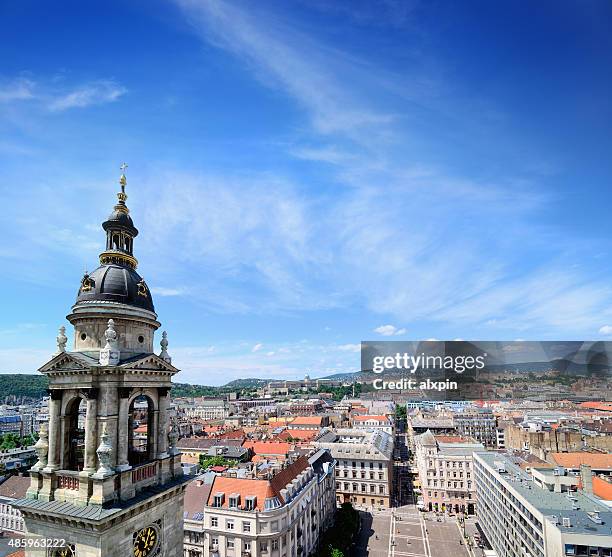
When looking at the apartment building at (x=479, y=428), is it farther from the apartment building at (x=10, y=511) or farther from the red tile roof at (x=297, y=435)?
the apartment building at (x=10, y=511)

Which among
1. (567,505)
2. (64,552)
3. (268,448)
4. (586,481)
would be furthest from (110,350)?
(268,448)

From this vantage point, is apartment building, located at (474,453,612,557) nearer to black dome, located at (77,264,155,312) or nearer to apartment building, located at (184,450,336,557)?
apartment building, located at (184,450,336,557)

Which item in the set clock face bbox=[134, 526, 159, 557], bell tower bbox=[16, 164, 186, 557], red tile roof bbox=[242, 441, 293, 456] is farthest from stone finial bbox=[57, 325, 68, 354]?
red tile roof bbox=[242, 441, 293, 456]

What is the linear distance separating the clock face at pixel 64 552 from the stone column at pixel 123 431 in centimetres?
415

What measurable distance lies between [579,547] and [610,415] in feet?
479

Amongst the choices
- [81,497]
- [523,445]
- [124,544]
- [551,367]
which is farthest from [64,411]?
[551,367]

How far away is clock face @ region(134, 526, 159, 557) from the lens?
77.5 feet

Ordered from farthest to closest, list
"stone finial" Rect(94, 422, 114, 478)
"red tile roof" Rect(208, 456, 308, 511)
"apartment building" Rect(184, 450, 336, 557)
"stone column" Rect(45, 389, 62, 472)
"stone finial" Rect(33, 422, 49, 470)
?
"red tile roof" Rect(208, 456, 308, 511), "apartment building" Rect(184, 450, 336, 557), "stone column" Rect(45, 389, 62, 472), "stone finial" Rect(33, 422, 49, 470), "stone finial" Rect(94, 422, 114, 478)

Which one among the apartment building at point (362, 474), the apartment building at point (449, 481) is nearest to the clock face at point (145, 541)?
the apartment building at point (362, 474)

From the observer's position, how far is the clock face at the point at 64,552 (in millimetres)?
22062

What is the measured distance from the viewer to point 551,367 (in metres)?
167

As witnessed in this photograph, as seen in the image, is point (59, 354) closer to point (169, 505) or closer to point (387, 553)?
point (169, 505)

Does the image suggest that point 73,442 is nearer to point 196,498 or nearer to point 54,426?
point 54,426

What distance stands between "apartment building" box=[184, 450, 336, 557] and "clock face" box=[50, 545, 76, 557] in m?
42.1
